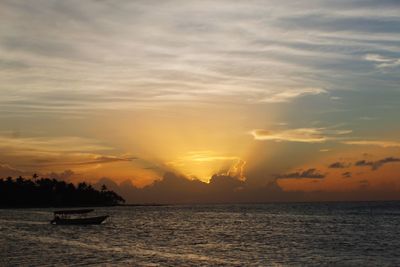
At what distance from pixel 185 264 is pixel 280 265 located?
8991 mm

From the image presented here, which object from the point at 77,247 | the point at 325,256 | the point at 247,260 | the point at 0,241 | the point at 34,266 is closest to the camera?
the point at 34,266

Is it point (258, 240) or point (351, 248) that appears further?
point (258, 240)

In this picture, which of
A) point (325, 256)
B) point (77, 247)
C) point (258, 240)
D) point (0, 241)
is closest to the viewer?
point (325, 256)

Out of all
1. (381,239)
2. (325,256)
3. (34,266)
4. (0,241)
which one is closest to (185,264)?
(34,266)

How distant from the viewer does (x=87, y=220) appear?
111 metres

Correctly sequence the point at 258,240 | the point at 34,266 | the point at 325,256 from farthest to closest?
the point at 258,240
the point at 325,256
the point at 34,266

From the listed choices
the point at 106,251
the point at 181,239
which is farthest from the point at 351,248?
the point at 106,251

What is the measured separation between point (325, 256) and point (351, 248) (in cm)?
1018

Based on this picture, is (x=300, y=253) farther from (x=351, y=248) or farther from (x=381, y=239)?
(x=381, y=239)

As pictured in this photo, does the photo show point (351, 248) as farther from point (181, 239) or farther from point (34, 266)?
point (34, 266)

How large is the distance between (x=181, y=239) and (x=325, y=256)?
26711mm

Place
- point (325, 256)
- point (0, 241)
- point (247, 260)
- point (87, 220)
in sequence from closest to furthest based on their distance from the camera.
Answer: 1. point (247, 260)
2. point (325, 256)
3. point (0, 241)
4. point (87, 220)

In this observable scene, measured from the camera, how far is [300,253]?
58906mm

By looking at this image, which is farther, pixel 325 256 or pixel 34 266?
pixel 325 256
